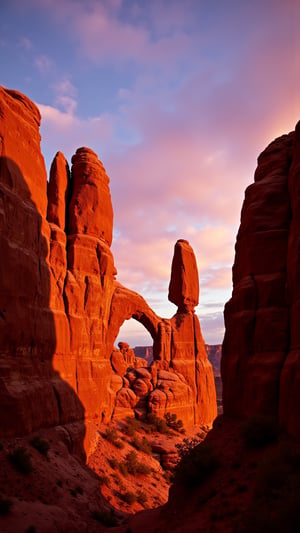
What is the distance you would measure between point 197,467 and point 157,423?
23.8 m

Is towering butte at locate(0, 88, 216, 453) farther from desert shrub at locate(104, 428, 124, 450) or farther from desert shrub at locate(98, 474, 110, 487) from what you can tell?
desert shrub at locate(98, 474, 110, 487)

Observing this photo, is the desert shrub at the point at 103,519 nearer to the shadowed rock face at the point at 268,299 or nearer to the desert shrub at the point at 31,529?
the desert shrub at the point at 31,529

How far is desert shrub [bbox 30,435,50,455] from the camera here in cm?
1591

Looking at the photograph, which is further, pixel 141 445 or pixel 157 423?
pixel 157 423

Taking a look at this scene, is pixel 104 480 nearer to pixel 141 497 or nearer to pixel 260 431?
pixel 141 497

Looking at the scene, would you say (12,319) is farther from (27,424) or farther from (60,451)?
(60,451)

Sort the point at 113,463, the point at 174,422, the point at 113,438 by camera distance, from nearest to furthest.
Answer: the point at 113,463
the point at 113,438
the point at 174,422

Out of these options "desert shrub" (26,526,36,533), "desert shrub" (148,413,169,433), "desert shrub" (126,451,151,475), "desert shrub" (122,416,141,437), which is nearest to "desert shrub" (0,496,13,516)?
"desert shrub" (26,526,36,533)

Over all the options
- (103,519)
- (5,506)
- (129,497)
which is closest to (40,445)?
(103,519)

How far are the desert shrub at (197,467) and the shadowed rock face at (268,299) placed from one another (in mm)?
2148

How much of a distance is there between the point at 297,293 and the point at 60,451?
45.5 feet

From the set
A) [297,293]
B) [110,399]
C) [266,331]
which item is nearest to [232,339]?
[266,331]

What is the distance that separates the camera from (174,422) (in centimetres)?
3588

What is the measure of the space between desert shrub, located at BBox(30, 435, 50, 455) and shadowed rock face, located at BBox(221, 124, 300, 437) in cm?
806
